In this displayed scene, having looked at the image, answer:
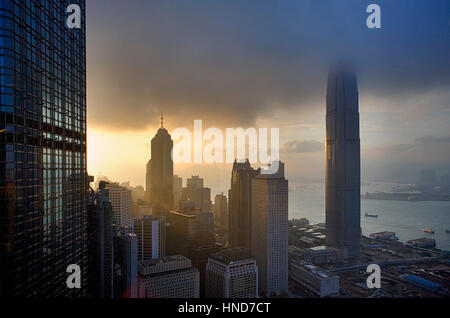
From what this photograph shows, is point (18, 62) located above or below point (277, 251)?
above

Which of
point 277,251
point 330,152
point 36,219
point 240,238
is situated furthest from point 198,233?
point 36,219

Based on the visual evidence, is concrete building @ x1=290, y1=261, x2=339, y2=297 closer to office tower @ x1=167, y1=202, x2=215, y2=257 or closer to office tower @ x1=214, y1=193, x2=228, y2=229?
office tower @ x1=167, y1=202, x2=215, y2=257

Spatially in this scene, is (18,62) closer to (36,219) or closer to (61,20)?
(61,20)

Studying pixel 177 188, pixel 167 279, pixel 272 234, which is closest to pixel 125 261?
pixel 167 279

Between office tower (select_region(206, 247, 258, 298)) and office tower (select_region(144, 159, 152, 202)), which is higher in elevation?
office tower (select_region(144, 159, 152, 202))

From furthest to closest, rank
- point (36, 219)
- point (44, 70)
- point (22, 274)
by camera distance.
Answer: point (44, 70) → point (36, 219) → point (22, 274)

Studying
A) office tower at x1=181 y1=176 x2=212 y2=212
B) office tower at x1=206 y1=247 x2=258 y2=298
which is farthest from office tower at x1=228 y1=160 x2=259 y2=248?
office tower at x1=206 y1=247 x2=258 y2=298
